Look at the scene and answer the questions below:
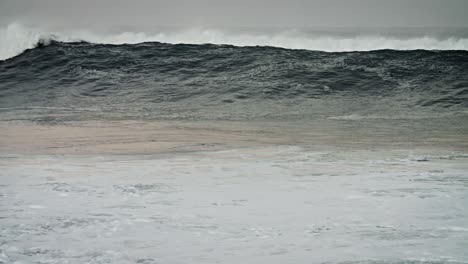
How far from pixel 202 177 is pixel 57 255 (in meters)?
2.15

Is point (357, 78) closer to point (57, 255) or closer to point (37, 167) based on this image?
point (37, 167)

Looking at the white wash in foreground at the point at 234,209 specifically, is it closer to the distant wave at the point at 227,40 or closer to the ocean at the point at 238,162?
the ocean at the point at 238,162

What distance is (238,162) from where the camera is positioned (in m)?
5.82

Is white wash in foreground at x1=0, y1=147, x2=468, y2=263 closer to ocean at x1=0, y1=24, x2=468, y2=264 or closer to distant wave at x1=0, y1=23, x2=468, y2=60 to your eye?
ocean at x1=0, y1=24, x2=468, y2=264

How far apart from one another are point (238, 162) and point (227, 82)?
28.3ft

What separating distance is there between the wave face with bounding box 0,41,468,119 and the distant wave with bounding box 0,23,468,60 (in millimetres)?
645

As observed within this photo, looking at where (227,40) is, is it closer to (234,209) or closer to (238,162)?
(238,162)

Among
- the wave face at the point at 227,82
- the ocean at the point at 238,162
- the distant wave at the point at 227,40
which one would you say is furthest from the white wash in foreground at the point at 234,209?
the distant wave at the point at 227,40

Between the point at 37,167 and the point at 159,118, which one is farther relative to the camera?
the point at 159,118

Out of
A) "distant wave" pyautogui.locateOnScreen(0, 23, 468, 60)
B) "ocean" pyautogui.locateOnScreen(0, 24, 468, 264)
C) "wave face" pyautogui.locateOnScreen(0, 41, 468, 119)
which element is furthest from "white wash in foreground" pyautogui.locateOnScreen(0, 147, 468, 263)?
"distant wave" pyautogui.locateOnScreen(0, 23, 468, 60)

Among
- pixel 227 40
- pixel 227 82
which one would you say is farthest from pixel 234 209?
pixel 227 40

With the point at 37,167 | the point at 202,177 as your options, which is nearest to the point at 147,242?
the point at 202,177

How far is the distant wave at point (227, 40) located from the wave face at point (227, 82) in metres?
0.65

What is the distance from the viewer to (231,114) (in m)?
10.9
